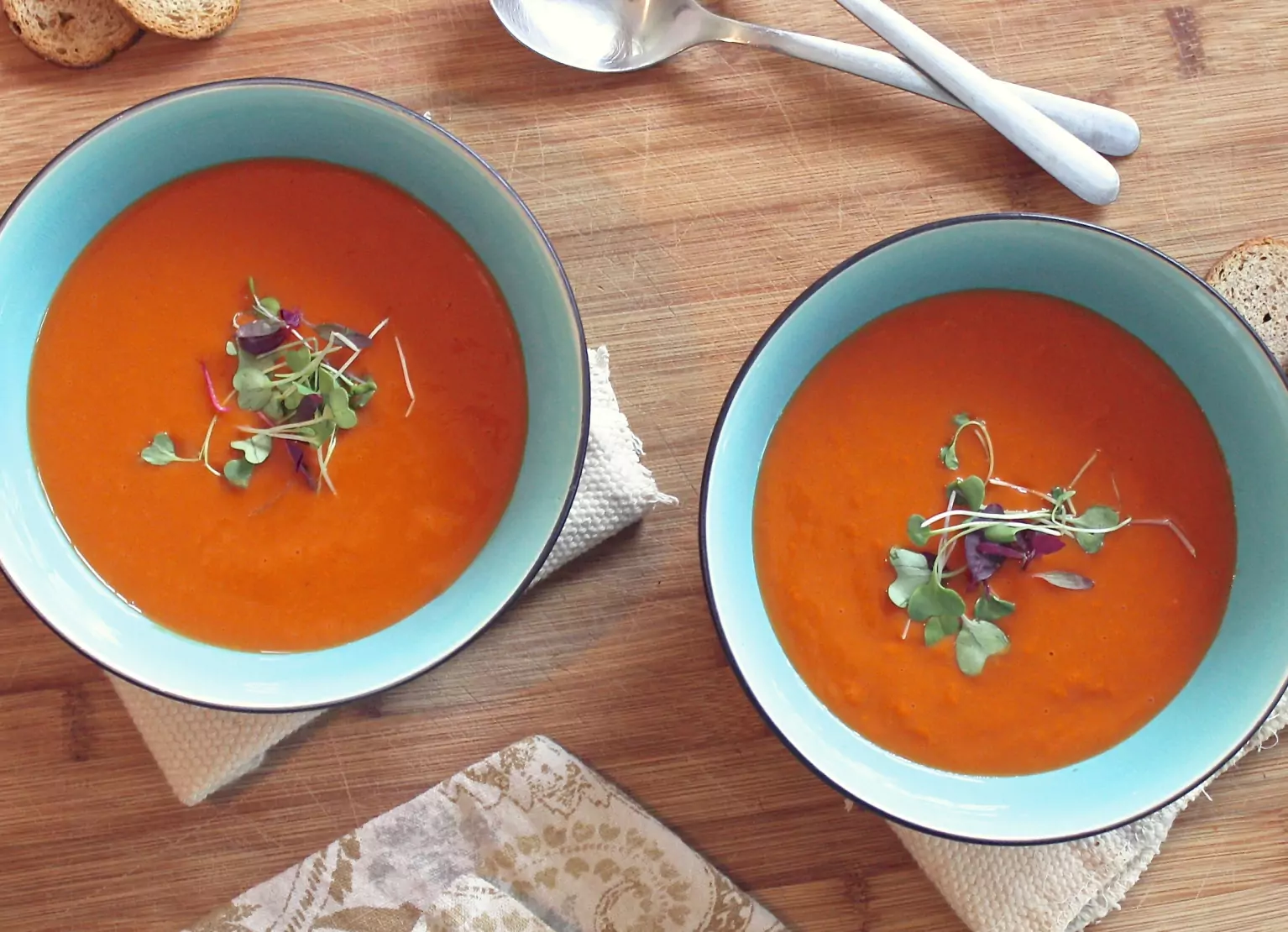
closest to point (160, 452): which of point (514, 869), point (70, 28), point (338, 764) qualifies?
point (338, 764)

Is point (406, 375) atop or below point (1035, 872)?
atop

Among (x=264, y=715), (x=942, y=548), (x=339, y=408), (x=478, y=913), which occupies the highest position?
(x=339, y=408)

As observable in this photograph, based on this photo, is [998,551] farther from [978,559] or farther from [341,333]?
[341,333]

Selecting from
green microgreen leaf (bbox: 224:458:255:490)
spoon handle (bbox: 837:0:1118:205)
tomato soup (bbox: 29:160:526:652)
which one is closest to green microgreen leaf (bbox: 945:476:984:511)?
spoon handle (bbox: 837:0:1118:205)

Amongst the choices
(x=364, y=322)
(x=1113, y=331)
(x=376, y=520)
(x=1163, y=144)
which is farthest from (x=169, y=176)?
(x=1163, y=144)

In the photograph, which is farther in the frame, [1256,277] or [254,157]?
[1256,277]

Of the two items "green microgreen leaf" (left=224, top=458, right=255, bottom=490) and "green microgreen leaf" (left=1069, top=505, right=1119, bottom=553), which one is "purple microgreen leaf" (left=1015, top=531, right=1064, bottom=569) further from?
"green microgreen leaf" (left=224, top=458, right=255, bottom=490)

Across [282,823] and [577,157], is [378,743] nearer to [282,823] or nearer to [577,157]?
[282,823]
